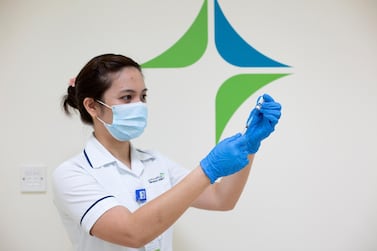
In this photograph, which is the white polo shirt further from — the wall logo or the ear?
the wall logo

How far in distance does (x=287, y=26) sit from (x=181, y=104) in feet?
1.98

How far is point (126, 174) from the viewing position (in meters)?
1.11

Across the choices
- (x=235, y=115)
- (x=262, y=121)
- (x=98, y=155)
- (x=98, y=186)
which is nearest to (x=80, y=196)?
(x=98, y=186)

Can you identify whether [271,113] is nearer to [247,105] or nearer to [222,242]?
[247,105]

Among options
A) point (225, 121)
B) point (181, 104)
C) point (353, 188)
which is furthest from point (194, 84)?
point (353, 188)

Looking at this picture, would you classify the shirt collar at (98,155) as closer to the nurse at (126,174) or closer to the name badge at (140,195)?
the nurse at (126,174)

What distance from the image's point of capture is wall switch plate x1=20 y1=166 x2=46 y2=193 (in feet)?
4.99

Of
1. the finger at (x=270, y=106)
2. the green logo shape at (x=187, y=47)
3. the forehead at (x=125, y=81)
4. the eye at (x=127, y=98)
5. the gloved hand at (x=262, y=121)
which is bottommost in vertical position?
the gloved hand at (x=262, y=121)

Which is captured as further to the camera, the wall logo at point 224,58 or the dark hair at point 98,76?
the wall logo at point 224,58

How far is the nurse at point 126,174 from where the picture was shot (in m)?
0.87

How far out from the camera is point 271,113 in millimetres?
1010

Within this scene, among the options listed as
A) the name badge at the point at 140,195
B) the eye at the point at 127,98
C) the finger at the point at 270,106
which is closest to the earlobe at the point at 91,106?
the eye at the point at 127,98

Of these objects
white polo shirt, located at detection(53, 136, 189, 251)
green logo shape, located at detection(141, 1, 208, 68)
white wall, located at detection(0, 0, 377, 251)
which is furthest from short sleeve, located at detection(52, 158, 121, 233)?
green logo shape, located at detection(141, 1, 208, 68)

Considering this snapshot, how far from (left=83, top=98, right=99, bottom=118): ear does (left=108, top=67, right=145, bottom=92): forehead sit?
0.08 metres
